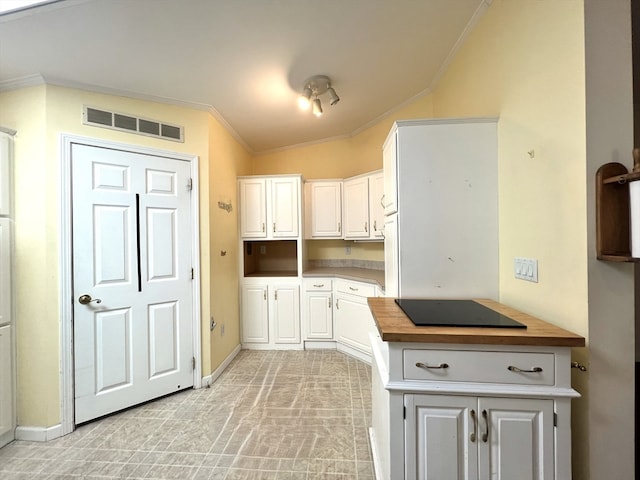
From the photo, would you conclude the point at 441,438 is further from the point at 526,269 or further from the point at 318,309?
the point at 318,309

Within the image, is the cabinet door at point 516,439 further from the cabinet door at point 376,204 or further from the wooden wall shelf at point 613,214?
the cabinet door at point 376,204

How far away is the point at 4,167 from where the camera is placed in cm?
172

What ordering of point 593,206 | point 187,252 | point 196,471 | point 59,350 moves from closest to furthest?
point 593,206
point 196,471
point 59,350
point 187,252

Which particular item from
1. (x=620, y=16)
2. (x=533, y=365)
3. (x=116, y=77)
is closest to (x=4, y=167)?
(x=116, y=77)

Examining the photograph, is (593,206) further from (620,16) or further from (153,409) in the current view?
(153,409)

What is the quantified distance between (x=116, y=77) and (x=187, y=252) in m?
→ 1.40

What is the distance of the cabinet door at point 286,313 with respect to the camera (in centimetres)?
312

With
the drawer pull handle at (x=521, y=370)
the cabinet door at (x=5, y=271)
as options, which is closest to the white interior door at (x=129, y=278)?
the cabinet door at (x=5, y=271)

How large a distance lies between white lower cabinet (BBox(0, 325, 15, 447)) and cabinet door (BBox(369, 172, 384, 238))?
306 cm

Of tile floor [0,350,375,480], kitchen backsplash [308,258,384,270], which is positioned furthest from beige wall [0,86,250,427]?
kitchen backsplash [308,258,384,270]

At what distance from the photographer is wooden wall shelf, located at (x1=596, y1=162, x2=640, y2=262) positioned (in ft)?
3.05

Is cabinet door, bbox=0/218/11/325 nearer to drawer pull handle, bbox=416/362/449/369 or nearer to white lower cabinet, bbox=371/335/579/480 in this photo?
white lower cabinet, bbox=371/335/579/480

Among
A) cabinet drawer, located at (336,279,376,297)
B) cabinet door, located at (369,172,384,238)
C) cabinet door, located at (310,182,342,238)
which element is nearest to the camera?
cabinet drawer, located at (336,279,376,297)

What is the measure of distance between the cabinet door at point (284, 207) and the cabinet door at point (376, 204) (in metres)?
0.88
